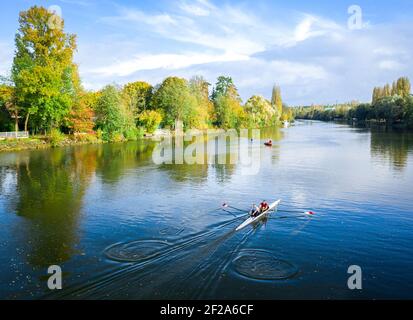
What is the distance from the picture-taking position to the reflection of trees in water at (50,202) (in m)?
20.3

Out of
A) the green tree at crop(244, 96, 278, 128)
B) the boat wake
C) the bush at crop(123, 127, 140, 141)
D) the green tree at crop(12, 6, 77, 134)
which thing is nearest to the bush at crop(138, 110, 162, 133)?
the bush at crop(123, 127, 140, 141)

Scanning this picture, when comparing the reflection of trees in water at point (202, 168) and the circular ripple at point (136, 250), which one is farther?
the reflection of trees in water at point (202, 168)

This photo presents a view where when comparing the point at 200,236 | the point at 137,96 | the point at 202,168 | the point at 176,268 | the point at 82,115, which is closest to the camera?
the point at 176,268

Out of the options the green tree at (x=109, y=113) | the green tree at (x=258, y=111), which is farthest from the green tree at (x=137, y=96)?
the green tree at (x=258, y=111)

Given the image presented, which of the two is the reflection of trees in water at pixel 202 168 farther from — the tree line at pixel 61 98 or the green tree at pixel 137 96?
the green tree at pixel 137 96

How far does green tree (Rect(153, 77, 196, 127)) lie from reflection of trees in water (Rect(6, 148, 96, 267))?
56.8 m

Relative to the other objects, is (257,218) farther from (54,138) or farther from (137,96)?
(137,96)

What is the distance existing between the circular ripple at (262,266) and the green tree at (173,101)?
95.2m

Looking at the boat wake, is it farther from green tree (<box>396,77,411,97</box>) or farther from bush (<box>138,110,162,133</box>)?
green tree (<box>396,77,411,97</box>)

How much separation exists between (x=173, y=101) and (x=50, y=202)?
8380 cm

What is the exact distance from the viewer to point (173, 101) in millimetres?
→ 111312

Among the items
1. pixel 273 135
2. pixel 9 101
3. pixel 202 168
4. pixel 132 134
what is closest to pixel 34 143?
pixel 9 101

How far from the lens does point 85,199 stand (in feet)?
104
